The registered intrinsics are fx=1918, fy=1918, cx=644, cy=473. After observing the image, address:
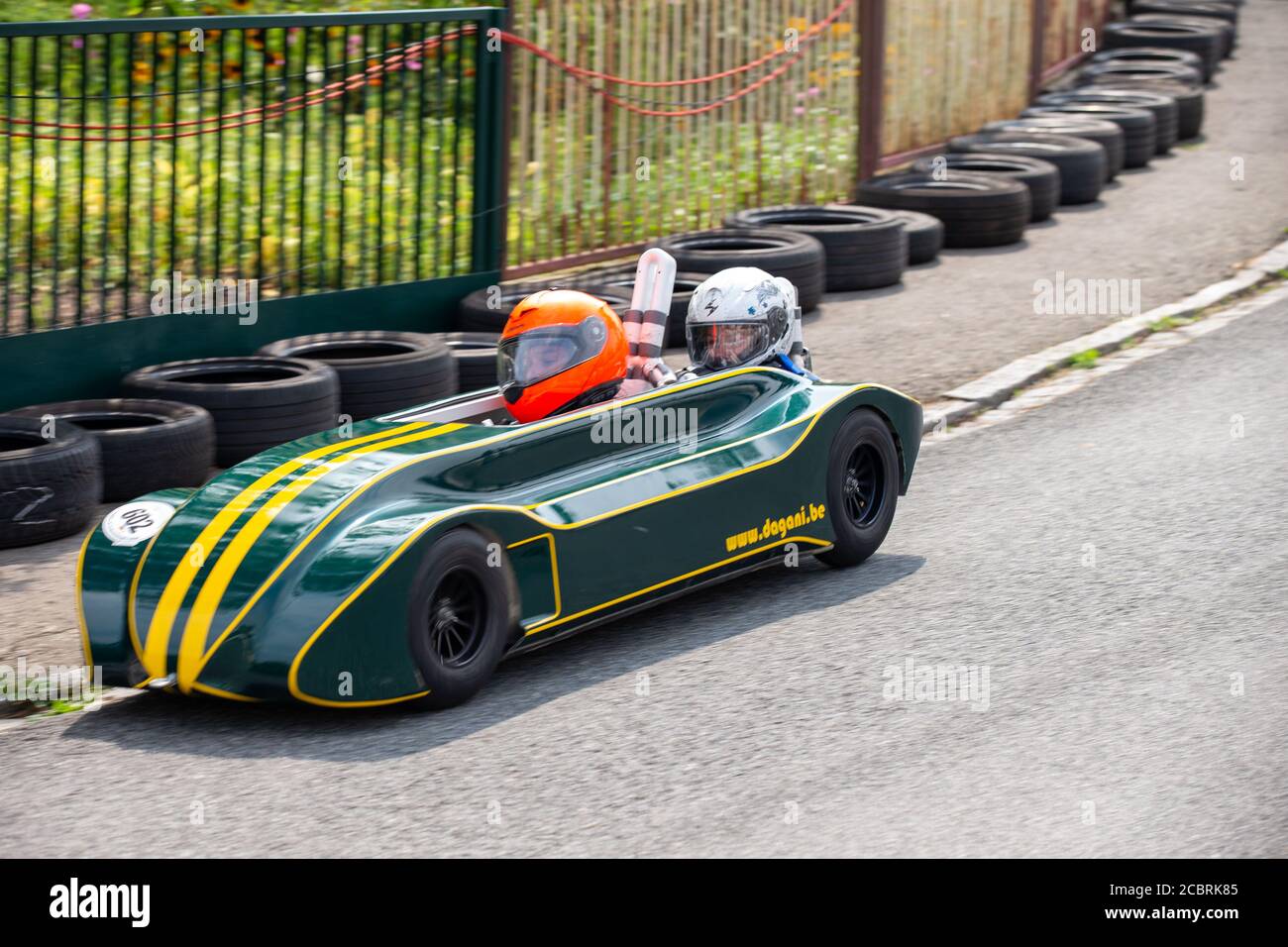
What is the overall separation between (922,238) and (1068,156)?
8.01ft

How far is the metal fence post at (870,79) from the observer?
15109 millimetres

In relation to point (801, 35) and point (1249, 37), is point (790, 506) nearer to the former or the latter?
point (801, 35)

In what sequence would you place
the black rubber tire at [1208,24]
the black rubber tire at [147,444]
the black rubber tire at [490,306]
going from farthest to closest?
the black rubber tire at [1208,24]
the black rubber tire at [490,306]
the black rubber tire at [147,444]

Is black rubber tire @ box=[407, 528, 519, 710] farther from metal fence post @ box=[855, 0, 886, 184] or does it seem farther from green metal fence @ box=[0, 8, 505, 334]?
metal fence post @ box=[855, 0, 886, 184]

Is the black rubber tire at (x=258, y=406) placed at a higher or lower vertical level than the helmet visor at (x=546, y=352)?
lower

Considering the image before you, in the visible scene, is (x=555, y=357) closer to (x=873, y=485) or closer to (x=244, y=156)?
(x=873, y=485)

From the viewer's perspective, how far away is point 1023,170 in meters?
14.6

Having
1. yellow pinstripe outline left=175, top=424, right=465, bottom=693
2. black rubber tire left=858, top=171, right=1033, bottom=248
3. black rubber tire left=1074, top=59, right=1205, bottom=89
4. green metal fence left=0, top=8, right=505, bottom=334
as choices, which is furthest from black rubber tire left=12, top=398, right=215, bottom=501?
black rubber tire left=1074, top=59, right=1205, bottom=89

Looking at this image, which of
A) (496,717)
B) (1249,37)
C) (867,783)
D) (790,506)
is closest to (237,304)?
(790,506)

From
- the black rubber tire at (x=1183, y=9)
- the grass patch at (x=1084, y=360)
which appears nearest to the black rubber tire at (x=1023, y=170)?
the grass patch at (x=1084, y=360)

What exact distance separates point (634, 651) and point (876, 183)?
336 inches

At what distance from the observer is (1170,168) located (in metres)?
16.6

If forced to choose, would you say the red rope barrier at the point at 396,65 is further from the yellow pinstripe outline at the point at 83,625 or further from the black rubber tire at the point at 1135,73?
the black rubber tire at the point at 1135,73

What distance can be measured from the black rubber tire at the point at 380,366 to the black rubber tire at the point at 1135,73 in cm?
1087
